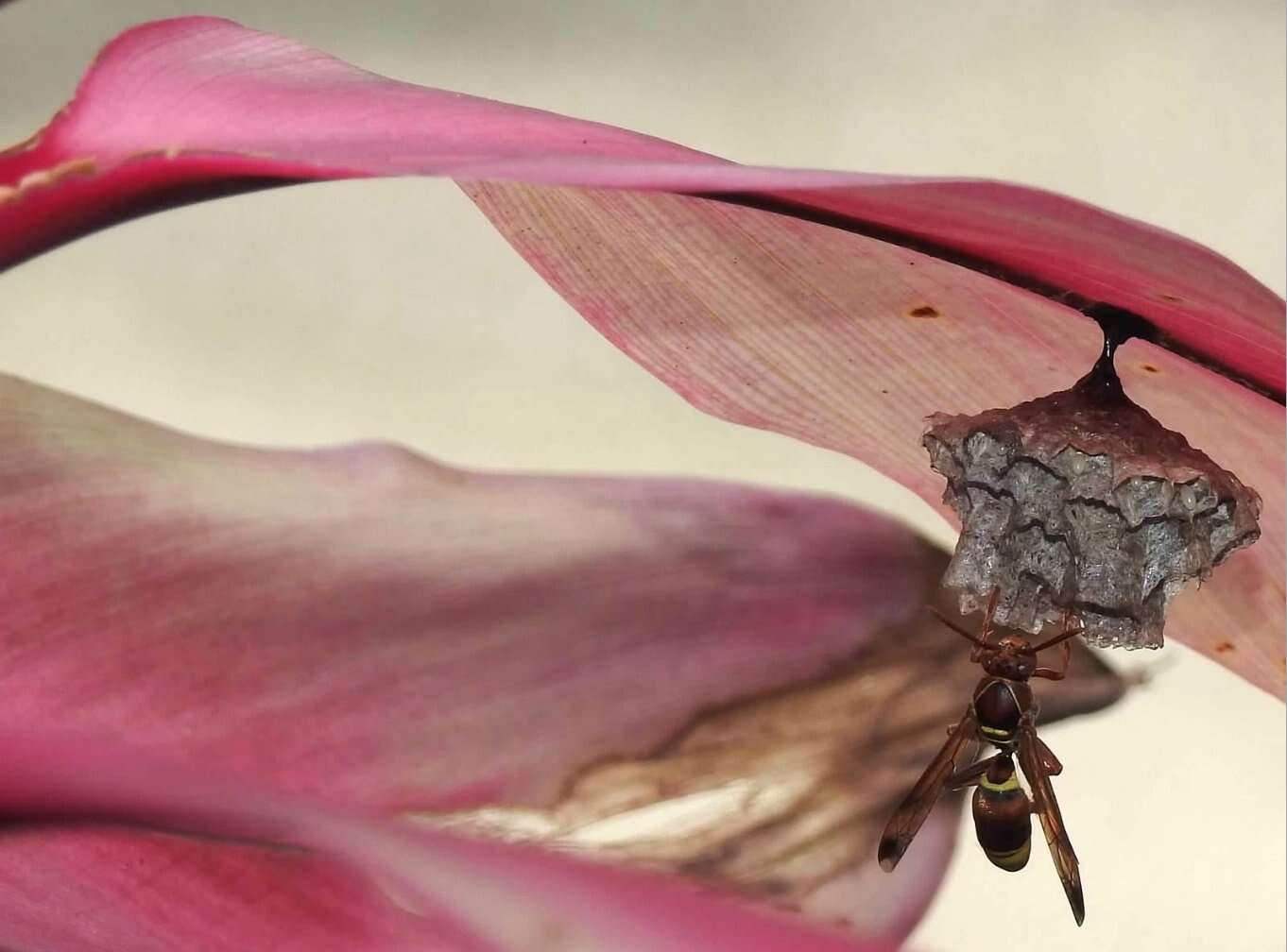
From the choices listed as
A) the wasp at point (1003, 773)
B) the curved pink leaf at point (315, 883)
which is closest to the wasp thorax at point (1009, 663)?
the wasp at point (1003, 773)

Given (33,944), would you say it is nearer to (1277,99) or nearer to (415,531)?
(415,531)

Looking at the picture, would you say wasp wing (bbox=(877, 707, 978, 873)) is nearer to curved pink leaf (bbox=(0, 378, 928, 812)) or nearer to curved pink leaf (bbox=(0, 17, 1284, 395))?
curved pink leaf (bbox=(0, 378, 928, 812))

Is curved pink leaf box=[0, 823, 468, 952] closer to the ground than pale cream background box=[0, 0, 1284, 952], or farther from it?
closer to the ground

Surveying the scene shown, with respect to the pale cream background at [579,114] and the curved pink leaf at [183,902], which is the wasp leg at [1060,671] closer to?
the pale cream background at [579,114]

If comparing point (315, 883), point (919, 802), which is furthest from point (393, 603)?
point (919, 802)

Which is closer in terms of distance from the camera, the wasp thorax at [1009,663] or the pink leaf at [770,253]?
the pink leaf at [770,253]

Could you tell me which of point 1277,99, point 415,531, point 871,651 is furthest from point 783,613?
point 1277,99

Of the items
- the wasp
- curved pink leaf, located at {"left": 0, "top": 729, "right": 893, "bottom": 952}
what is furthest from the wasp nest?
curved pink leaf, located at {"left": 0, "top": 729, "right": 893, "bottom": 952}
